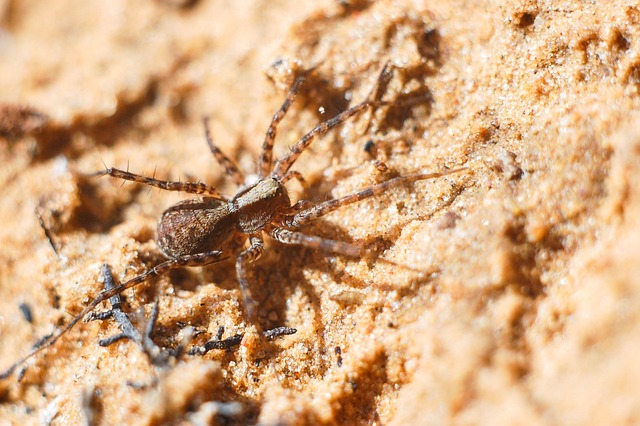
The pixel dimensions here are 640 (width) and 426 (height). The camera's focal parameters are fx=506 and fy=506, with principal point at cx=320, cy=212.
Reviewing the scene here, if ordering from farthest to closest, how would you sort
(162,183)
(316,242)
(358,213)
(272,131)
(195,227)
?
1. (272,131)
2. (162,183)
3. (195,227)
4. (358,213)
5. (316,242)

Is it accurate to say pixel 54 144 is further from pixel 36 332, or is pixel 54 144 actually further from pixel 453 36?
pixel 453 36

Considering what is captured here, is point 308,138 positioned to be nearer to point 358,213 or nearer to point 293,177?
point 293,177

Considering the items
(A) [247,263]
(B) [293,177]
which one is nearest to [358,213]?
(B) [293,177]

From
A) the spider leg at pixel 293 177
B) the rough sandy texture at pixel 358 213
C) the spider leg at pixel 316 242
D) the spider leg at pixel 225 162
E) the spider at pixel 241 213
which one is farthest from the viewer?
the spider leg at pixel 225 162

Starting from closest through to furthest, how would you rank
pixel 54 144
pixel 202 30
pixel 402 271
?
pixel 402 271, pixel 54 144, pixel 202 30

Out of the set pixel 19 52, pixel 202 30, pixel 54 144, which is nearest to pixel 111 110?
pixel 54 144

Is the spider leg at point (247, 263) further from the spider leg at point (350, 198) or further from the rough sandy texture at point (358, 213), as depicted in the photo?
the spider leg at point (350, 198)

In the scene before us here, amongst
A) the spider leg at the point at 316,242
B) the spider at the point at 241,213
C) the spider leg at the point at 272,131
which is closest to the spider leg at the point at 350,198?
the spider at the point at 241,213
